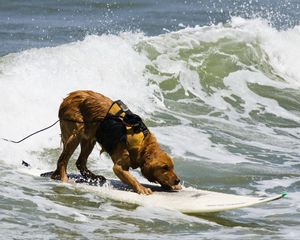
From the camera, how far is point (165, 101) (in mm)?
13531

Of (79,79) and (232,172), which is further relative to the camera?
(79,79)

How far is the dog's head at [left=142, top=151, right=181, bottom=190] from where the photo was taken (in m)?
7.94

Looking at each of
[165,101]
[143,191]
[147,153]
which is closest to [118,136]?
[147,153]

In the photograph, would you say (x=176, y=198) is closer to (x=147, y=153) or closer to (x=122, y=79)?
(x=147, y=153)

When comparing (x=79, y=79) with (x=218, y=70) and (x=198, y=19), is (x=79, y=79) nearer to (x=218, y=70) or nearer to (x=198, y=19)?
(x=218, y=70)

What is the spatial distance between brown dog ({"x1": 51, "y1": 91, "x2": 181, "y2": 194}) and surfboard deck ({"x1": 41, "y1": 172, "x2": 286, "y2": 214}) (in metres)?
0.11

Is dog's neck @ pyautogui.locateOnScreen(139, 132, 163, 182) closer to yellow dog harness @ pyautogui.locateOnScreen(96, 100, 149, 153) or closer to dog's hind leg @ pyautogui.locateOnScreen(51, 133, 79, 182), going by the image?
yellow dog harness @ pyautogui.locateOnScreen(96, 100, 149, 153)

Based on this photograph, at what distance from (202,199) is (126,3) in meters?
15.3

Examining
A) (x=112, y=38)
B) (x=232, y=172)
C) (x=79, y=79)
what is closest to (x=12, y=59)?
(x=79, y=79)

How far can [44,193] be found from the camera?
792 centimetres

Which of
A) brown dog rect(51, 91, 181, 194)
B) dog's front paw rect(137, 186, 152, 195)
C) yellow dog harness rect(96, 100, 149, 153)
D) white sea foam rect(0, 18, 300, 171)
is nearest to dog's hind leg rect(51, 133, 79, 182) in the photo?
brown dog rect(51, 91, 181, 194)

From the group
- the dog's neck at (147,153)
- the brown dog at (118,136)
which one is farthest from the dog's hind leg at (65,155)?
the dog's neck at (147,153)

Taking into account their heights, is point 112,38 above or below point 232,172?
above

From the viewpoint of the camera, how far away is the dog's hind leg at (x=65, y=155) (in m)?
8.20
